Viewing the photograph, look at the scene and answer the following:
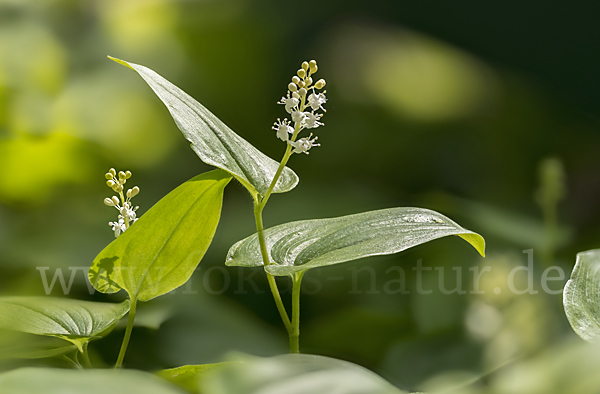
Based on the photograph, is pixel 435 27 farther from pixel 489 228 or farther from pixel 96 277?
pixel 96 277

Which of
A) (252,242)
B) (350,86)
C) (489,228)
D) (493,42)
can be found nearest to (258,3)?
(350,86)

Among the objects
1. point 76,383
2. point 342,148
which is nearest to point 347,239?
point 76,383

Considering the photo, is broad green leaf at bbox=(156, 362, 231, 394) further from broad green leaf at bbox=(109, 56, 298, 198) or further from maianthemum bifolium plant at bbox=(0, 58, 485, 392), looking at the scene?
broad green leaf at bbox=(109, 56, 298, 198)

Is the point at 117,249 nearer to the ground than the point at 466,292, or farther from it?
farther from it

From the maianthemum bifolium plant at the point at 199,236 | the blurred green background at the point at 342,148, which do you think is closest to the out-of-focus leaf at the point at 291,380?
the maianthemum bifolium plant at the point at 199,236

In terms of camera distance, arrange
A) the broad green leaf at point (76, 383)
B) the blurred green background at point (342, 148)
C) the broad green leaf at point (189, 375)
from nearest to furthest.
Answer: the broad green leaf at point (76, 383) < the broad green leaf at point (189, 375) < the blurred green background at point (342, 148)

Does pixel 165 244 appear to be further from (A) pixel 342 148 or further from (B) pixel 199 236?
(A) pixel 342 148

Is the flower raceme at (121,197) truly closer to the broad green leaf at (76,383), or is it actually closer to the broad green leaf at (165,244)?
the broad green leaf at (165,244)
